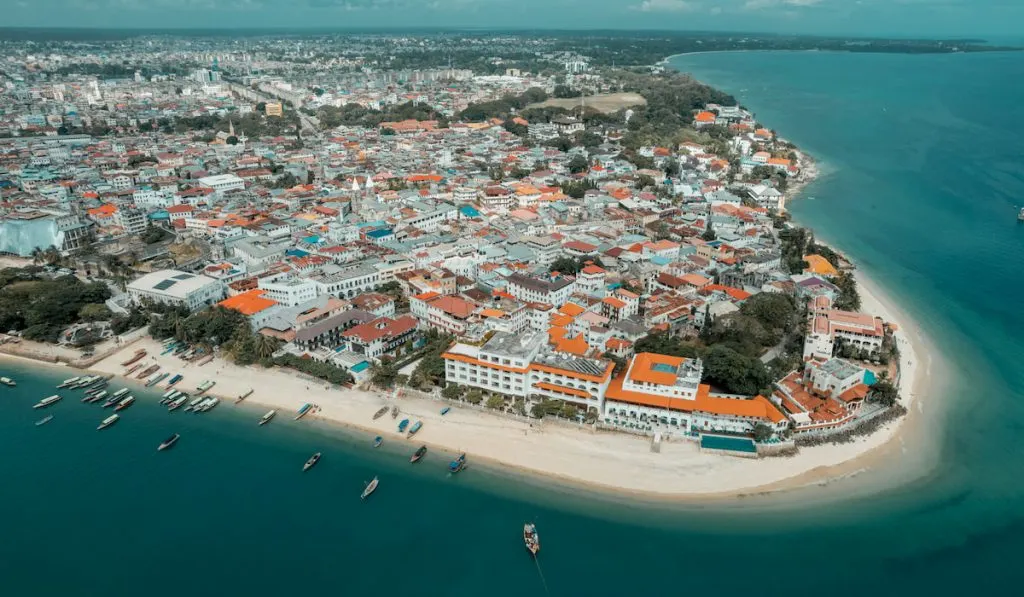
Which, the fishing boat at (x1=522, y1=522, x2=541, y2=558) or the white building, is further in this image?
the white building

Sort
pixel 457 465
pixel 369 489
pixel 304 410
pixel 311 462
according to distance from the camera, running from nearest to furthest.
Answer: pixel 369 489
pixel 457 465
pixel 311 462
pixel 304 410

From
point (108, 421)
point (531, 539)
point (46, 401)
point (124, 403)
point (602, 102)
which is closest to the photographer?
point (531, 539)

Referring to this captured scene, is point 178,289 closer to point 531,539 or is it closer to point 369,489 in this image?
point 369,489

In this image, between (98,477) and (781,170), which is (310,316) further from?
(781,170)

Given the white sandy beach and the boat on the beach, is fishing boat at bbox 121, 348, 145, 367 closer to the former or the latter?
the boat on the beach

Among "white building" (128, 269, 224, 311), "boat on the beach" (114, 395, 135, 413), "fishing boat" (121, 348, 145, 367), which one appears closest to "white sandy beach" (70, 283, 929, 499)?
"boat on the beach" (114, 395, 135, 413)

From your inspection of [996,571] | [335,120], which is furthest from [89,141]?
[996,571]

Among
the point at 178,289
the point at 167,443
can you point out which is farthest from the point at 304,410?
the point at 178,289
